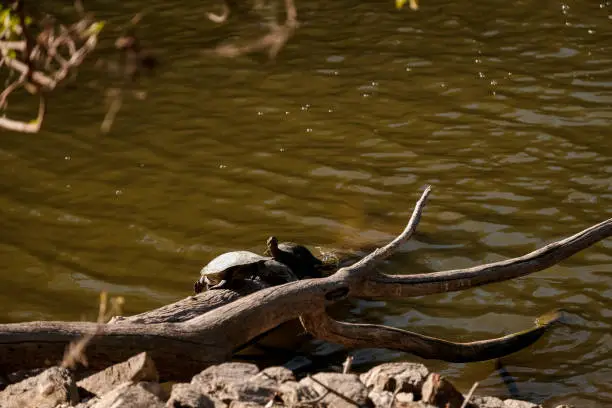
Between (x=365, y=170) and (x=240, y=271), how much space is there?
9.00 feet

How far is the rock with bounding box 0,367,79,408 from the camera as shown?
4527 mm

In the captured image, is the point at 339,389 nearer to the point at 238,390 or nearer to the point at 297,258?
the point at 238,390

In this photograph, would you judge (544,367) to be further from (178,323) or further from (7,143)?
(7,143)

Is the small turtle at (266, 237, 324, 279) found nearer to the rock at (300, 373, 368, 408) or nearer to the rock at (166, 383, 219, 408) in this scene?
the rock at (300, 373, 368, 408)

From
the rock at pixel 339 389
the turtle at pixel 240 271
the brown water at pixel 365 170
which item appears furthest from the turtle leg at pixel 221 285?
the rock at pixel 339 389

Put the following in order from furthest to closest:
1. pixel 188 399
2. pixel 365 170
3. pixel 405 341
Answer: pixel 365 170
pixel 405 341
pixel 188 399

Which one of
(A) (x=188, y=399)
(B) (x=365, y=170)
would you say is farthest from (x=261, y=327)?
(B) (x=365, y=170)

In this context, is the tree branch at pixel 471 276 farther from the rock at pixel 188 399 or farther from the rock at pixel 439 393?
the rock at pixel 188 399

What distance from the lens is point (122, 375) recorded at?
4.68 m

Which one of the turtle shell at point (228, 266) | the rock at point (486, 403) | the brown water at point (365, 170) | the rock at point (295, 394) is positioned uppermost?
the rock at point (295, 394)

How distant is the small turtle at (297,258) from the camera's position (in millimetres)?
6566

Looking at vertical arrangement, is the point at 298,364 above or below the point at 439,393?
below

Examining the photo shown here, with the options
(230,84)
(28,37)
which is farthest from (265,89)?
(28,37)

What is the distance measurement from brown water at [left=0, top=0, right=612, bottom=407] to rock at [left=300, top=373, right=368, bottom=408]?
156 centimetres
